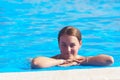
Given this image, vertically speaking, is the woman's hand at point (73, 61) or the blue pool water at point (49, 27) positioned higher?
the blue pool water at point (49, 27)

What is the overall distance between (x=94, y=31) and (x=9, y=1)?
172 inches

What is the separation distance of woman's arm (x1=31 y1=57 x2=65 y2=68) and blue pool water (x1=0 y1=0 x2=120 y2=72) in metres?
0.08

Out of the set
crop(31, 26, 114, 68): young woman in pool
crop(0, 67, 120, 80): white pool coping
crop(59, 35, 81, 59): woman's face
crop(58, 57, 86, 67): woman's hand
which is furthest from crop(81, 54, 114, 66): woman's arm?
crop(0, 67, 120, 80): white pool coping

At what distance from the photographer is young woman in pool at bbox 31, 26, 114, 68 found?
15.9ft

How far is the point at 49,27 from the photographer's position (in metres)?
8.00

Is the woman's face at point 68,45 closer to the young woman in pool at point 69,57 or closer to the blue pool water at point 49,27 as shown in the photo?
the young woman in pool at point 69,57

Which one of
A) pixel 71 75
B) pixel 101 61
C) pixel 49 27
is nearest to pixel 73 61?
pixel 101 61

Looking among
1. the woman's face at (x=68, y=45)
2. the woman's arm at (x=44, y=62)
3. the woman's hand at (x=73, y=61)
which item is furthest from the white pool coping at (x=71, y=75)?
the woman's hand at (x=73, y=61)

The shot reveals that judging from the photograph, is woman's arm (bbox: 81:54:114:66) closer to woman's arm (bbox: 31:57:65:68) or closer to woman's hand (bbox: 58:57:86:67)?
woman's hand (bbox: 58:57:86:67)

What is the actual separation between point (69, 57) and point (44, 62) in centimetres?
33

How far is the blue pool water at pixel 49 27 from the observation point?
244 inches

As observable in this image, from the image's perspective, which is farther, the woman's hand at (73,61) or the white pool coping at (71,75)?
the woman's hand at (73,61)

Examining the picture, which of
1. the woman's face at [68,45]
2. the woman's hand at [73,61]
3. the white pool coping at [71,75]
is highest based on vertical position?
the woman's face at [68,45]

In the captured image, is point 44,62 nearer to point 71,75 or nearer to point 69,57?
point 69,57
